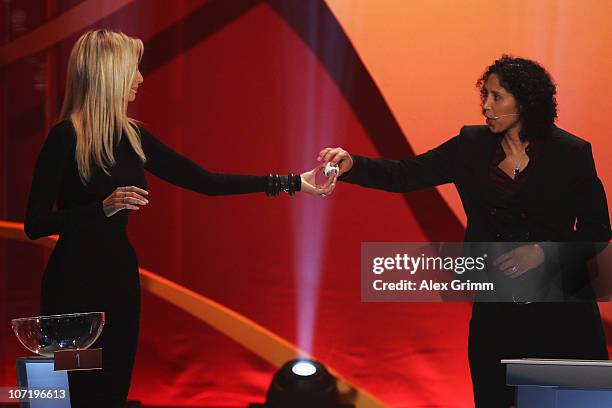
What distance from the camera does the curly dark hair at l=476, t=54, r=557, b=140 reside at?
11.1ft

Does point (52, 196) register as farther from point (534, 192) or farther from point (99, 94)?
point (534, 192)

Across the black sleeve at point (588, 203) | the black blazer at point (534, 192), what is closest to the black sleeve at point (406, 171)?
the black blazer at point (534, 192)

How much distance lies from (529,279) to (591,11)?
4.18ft

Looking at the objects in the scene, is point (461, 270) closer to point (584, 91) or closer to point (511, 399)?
point (511, 399)

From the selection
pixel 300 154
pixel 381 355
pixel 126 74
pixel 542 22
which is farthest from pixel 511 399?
pixel 126 74

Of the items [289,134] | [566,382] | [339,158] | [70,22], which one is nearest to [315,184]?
[339,158]

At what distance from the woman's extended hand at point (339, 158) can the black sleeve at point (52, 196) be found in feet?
3.51

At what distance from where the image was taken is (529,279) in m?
3.54

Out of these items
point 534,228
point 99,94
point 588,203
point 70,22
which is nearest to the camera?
point 99,94

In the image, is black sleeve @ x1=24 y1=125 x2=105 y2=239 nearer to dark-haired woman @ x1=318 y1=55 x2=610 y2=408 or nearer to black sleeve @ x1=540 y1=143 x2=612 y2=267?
dark-haired woman @ x1=318 y1=55 x2=610 y2=408

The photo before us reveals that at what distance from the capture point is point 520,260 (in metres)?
3.52

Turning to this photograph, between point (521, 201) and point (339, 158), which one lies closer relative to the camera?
point (521, 201)

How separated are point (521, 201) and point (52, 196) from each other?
1842 mm

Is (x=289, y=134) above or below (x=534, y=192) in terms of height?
above
